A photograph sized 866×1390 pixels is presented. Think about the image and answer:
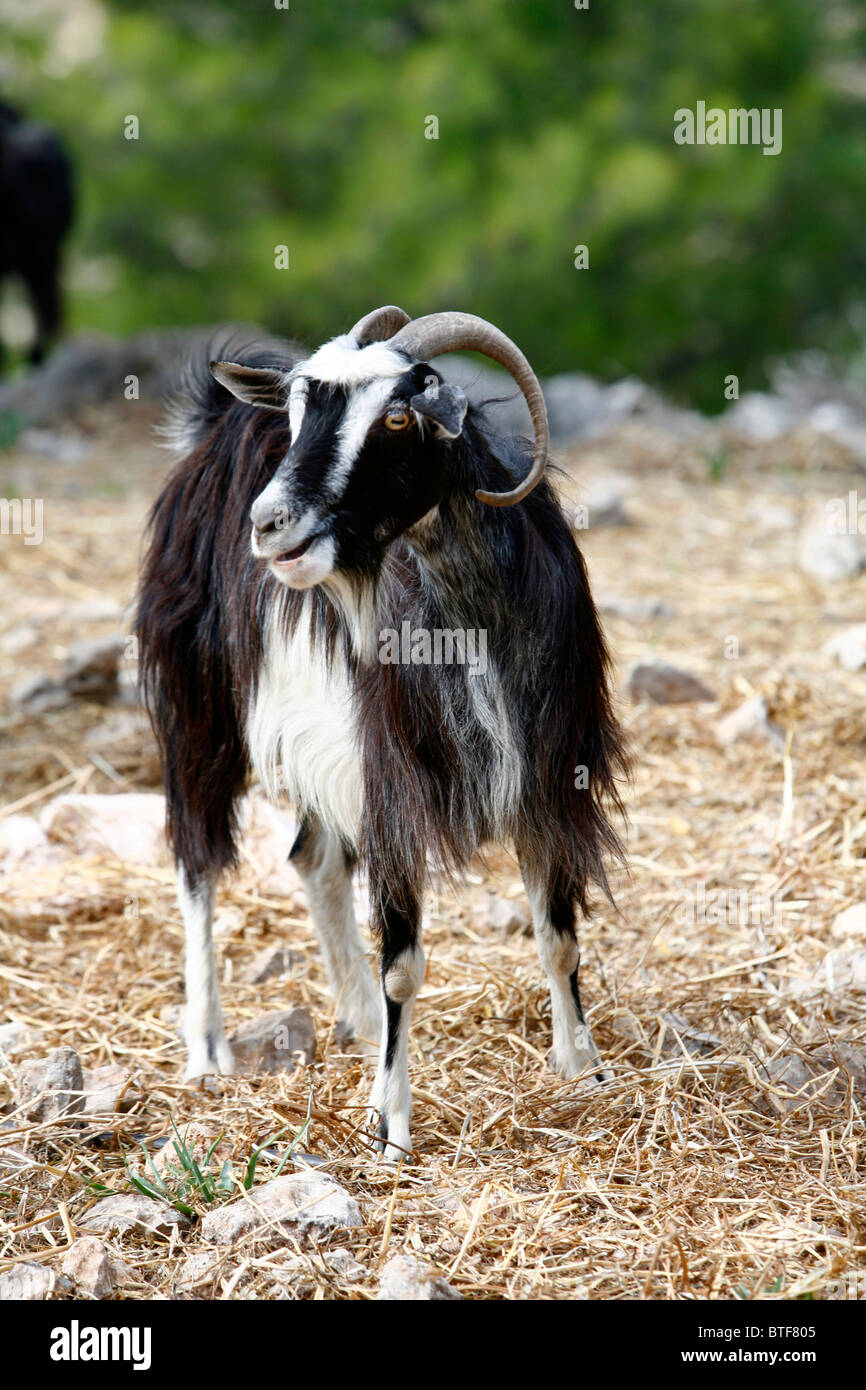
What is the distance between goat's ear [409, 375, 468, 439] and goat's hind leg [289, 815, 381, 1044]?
1151 millimetres

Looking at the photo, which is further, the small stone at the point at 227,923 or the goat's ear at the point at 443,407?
the small stone at the point at 227,923

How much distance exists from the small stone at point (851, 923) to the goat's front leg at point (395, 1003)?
3.91 ft

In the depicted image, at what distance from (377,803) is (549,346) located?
10044mm

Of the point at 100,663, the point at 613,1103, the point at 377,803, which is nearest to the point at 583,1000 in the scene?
the point at 613,1103

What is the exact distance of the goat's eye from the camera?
2533 mm

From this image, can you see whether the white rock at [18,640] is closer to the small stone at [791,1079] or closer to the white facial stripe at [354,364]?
the white facial stripe at [354,364]

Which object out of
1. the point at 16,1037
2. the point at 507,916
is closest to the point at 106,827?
the point at 16,1037

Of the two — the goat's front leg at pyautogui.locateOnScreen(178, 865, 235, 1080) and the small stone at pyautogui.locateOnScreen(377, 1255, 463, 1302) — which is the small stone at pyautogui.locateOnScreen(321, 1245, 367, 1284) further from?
the goat's front leg at pyautogui.locateOnScreen(178, 865, 235, 1080)

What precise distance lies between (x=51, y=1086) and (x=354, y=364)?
1.49 meters

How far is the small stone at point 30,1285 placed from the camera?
2312 millimetres

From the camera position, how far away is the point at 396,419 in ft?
8.31

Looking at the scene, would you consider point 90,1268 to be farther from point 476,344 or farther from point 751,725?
point 751,725

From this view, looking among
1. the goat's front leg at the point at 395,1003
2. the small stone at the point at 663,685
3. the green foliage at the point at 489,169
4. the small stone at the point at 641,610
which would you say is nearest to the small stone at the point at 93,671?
the small stone at the point at 663,685

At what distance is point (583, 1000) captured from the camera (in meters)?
3.40
